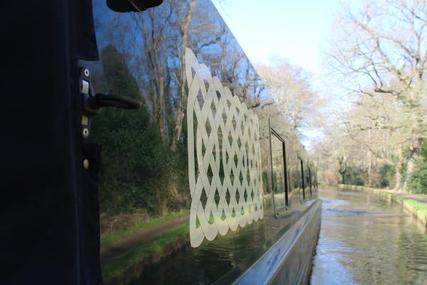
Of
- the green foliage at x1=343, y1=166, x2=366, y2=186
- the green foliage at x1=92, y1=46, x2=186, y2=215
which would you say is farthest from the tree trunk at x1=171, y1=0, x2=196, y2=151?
the green foliage at x1=343, y1=166, x2=366, y2=186

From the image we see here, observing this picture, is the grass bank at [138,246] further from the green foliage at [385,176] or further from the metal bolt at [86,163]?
the green foliage at [385,176]

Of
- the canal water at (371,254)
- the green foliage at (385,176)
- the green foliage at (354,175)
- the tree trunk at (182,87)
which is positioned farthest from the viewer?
the green foliage at (354,175)

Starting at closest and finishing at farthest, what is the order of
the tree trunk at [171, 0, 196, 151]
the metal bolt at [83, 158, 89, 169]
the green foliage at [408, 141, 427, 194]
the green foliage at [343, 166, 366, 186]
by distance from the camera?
the metal bolt at [83, 158, 89, 169] → the tree trunk at [171, 0, 196, 151] → the green foliage at [408, 141, 427, 194] → the green foliage at [343, 166, 366, 186]

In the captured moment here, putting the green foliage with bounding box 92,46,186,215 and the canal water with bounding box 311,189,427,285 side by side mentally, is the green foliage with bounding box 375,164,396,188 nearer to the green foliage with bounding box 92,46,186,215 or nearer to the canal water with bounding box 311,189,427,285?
the canal water with bounding box 311,189,427,285

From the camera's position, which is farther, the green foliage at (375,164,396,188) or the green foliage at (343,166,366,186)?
the green foliage at (343,166,366,186)

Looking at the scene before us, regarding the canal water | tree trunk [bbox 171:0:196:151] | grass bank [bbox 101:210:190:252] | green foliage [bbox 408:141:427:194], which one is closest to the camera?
grass bank [bbox 101:210:190:252]

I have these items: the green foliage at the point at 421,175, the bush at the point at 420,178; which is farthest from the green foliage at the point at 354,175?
Result: the green foliage at the point at 421,175

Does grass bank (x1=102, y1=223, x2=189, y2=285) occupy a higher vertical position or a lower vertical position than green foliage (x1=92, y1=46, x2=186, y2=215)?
lower

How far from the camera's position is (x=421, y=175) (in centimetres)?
3878

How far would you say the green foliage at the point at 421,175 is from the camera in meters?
38.3

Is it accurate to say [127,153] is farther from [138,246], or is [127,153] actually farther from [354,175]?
[354,175]

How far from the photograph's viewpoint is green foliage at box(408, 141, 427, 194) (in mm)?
38312

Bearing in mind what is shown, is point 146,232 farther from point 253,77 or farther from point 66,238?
point 253,77

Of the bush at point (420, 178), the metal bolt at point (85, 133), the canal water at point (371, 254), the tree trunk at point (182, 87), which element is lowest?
the canal water at point (371, 254)
